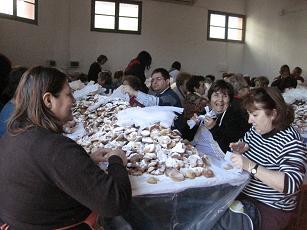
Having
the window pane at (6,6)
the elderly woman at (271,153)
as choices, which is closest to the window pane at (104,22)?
the window pane at (6,6)

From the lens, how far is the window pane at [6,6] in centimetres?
582

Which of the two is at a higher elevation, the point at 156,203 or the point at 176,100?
the point at 176,100

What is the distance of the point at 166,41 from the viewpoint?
8.98m

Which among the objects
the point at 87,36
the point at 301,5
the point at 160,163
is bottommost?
the point at 160,163

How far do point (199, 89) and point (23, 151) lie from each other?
10.1 feet

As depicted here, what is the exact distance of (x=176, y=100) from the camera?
288 cm

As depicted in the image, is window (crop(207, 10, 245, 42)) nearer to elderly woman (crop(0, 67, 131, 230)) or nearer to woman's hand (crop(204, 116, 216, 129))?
woman's hand (crop(204, 116, 216, 129))

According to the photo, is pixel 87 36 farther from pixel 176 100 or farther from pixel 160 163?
pixel 160 163

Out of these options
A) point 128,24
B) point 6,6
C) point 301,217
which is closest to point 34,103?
point 301,217

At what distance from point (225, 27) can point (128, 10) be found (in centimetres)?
286

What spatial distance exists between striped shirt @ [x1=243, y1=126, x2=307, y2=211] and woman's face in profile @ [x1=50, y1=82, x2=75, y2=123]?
3.01 feet

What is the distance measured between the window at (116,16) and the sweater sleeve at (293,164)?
23.2 feet

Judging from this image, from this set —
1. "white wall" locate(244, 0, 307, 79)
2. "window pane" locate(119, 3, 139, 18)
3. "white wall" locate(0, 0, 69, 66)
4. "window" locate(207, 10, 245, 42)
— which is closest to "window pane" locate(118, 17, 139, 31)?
"window pane" locate(119, 3, 139, 18)

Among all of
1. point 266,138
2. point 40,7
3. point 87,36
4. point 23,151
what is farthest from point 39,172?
point 87,36
